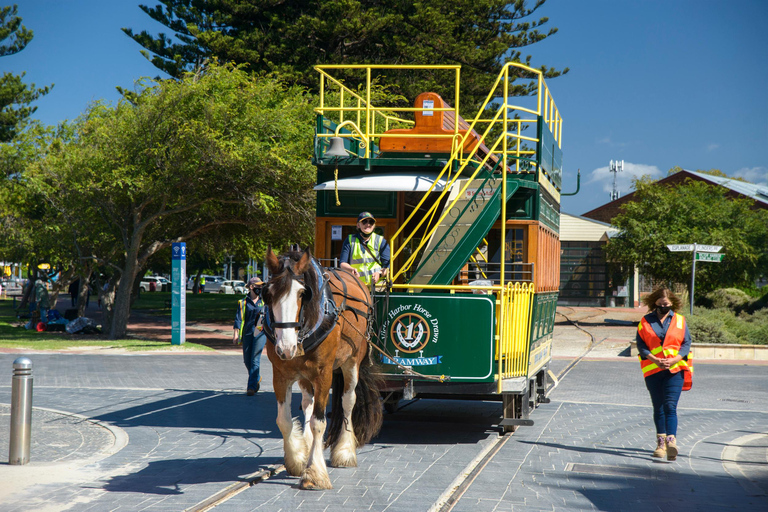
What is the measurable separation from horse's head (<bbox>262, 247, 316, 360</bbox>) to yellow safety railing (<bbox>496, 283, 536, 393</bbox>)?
2648mm

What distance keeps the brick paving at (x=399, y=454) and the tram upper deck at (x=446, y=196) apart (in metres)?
1.95

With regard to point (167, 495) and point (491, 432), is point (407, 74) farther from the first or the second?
point (167, 495)

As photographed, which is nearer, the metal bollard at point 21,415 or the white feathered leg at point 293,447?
the white feathered leg at point 293,447

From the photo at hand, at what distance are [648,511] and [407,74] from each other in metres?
29.3

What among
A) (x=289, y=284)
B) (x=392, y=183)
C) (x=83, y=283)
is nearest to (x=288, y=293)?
(x=289, y=284)

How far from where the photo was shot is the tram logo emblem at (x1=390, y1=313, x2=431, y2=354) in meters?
8.40

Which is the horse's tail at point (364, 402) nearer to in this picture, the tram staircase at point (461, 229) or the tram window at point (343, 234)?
the tram staircase at point (461, 229)

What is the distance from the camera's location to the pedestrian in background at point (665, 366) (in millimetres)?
8211

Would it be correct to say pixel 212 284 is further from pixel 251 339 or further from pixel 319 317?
pixel 319 317

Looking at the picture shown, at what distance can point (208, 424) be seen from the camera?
9.92 meters

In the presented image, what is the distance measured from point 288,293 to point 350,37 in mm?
28727

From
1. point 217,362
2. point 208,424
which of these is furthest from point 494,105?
point 208,424

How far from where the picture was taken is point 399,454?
825 cm

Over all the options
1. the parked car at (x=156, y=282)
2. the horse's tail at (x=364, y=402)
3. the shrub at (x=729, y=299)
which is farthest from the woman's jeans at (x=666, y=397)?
the parked car at (x=156, y=282)
